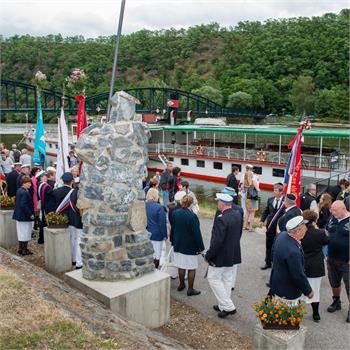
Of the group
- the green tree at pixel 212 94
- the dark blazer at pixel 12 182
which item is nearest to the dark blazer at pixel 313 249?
the dark blazer at pixel 12 182

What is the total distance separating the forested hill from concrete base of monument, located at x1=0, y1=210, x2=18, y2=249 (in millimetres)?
65120

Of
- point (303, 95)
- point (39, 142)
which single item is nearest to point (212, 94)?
point (303, 95)

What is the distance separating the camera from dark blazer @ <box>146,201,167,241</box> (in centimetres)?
822

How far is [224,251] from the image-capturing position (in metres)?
6.74

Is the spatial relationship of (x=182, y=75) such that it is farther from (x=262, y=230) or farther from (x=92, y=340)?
(x=92, y=340)

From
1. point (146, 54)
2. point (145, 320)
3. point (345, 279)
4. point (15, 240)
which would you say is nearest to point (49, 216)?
point (15, 240)

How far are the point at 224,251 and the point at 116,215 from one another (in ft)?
6.00

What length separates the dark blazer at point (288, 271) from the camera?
216 inches

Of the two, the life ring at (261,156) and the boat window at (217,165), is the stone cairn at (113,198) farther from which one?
the boat window at (217,165)

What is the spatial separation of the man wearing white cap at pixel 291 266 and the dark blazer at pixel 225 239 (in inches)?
41.5

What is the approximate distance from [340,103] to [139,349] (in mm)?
74453

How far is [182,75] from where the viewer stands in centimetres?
12719

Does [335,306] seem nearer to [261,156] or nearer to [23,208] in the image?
[23,208]

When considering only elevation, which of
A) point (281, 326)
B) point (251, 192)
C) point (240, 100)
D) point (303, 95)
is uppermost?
point (303, 95)
